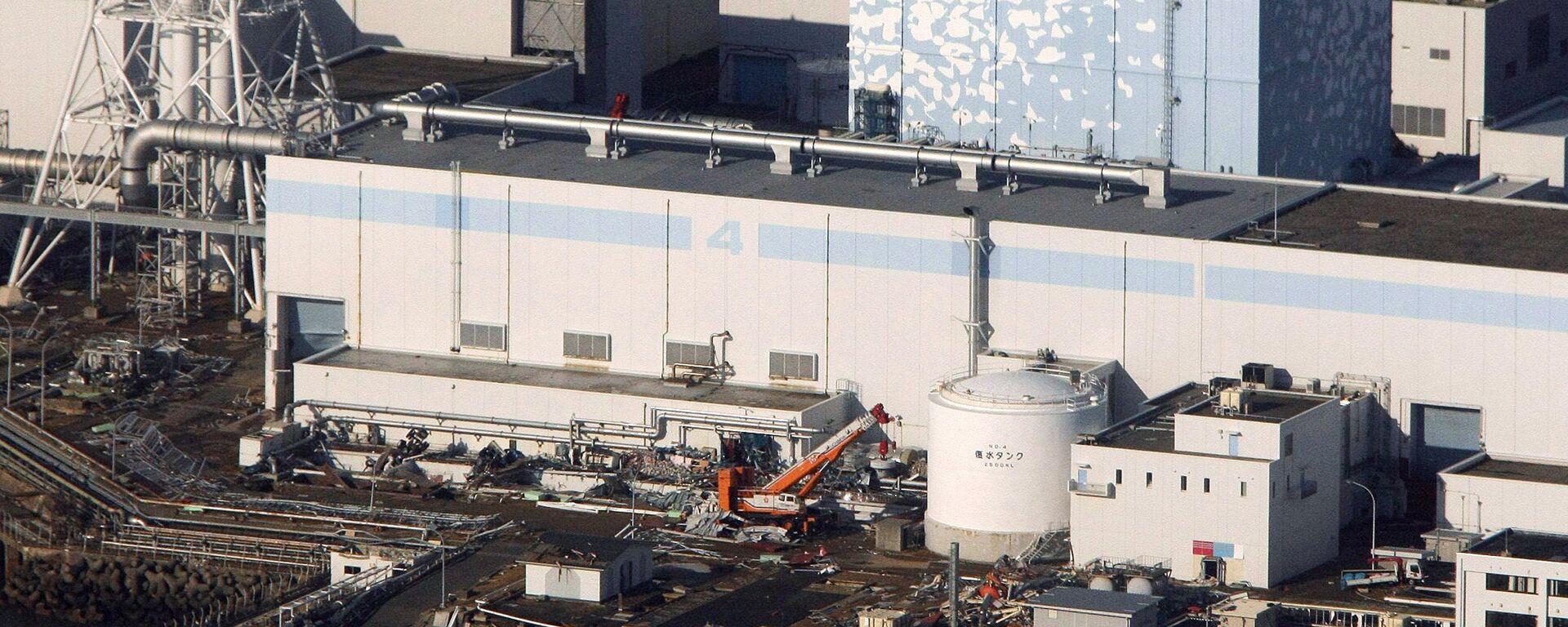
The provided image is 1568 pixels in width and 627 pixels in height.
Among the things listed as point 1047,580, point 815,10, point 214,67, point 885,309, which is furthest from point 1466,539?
point 815,10

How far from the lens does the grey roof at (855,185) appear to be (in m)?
94.4

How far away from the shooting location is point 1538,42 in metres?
131

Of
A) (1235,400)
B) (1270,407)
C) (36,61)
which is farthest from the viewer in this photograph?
(36,61)

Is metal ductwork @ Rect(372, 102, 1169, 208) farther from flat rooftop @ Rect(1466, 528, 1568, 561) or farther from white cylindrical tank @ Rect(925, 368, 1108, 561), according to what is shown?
flat rooftop @ Rect(1466, 528, 1568, 561)

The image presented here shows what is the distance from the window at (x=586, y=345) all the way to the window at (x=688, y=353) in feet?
6.40

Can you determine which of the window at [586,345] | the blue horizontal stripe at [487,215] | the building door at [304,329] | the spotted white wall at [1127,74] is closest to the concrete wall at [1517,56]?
the spotted white wall at [1127,74]

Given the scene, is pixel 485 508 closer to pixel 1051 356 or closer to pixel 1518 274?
pixel 1051 356

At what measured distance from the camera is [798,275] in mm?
94688

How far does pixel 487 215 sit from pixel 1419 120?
45.5 m

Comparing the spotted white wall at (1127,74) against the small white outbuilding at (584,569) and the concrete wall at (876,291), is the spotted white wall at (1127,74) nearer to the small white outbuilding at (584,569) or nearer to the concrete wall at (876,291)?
the concrete wall at (876,291)

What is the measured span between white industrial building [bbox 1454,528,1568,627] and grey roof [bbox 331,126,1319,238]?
1629cm

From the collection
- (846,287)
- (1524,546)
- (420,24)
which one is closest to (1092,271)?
(846,287)

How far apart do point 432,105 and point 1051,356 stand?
74.2 ft

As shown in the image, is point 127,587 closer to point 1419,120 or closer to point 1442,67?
point 1419,120
